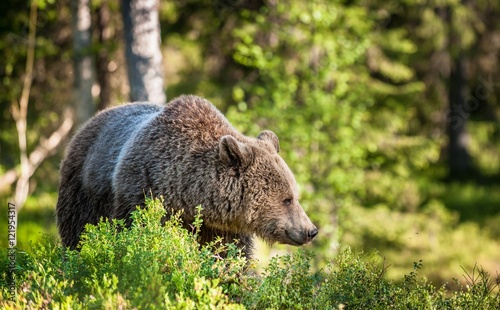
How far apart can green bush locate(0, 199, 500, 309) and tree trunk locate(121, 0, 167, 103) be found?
461 cm

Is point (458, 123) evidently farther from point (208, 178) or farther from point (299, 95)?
point (208, 178)

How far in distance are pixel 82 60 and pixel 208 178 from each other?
7417 millimetres

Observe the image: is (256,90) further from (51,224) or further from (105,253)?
(105,253)

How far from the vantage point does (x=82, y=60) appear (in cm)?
1309

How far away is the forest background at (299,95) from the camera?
13391mm

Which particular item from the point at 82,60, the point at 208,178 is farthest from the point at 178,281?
the point at 82,60

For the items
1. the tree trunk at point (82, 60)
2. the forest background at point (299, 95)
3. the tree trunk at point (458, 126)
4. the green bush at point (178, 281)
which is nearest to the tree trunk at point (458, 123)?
the tree trunk at point (458, 126)

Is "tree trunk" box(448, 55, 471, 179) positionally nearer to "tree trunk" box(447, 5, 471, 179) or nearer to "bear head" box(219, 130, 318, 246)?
"tree trunk" box(447, 5, 471, 179)

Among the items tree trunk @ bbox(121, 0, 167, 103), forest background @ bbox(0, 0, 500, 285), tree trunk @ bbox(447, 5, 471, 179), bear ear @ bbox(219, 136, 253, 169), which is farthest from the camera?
tree trunk @ bbox(447, 5, 471, 179)

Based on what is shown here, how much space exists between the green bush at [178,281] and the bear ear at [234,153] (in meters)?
0.71

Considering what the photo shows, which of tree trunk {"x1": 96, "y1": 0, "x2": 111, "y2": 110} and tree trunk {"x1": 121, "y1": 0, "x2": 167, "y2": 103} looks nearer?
tree trunk {"x1": 121, "y1": 0, "x2": 167, "y2": 103}

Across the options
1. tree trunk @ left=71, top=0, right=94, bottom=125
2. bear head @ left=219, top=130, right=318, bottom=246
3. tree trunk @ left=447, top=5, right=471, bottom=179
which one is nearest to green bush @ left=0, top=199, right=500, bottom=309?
bear head @ left=219, top=130, right=318, bottom=246

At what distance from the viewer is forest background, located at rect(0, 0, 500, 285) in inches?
527

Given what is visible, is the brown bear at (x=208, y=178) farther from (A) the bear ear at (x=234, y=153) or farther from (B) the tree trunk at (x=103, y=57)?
(B) the tree trunk at (x=103, y=57)
